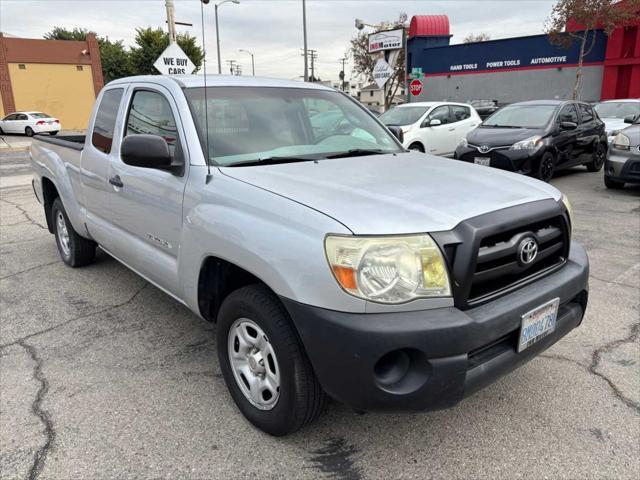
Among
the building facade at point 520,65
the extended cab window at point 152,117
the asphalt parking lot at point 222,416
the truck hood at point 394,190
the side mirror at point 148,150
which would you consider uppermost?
the building facade at point 520,65

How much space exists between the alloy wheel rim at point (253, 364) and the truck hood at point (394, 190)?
0.70m

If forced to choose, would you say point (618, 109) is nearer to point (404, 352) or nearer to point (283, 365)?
point (404, 352)

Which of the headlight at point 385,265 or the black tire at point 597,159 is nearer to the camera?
the headlight at point 385,265

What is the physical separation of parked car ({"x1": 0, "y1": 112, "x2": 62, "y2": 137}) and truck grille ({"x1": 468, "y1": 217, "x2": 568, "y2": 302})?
3122 cm

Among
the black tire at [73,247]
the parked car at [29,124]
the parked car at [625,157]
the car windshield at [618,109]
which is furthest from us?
the parked car at [29,124]

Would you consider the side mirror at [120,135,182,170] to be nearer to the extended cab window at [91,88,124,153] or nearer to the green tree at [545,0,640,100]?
the extended cab window at [91,88,124,153]

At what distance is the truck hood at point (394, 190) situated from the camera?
83.8 inches

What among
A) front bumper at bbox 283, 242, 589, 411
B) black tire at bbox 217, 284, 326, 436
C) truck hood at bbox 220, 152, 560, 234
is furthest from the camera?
black tire at bbox 217, 284, 326, 436

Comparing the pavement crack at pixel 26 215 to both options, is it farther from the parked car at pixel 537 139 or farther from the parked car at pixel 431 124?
the parked car at pixel 431 124

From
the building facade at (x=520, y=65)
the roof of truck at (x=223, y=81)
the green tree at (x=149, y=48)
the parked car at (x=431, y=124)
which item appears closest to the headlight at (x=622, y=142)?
the parked car at (x=431, y=124)

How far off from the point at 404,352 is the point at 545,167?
27.2 ft

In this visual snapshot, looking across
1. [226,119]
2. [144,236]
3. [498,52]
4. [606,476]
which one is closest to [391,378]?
[606,476]

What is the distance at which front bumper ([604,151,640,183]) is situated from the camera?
333 inches

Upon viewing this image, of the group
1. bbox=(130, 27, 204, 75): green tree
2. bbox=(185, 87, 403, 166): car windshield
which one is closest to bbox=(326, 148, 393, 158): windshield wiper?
bbox=(185, 87, 403, 166): car windshield
